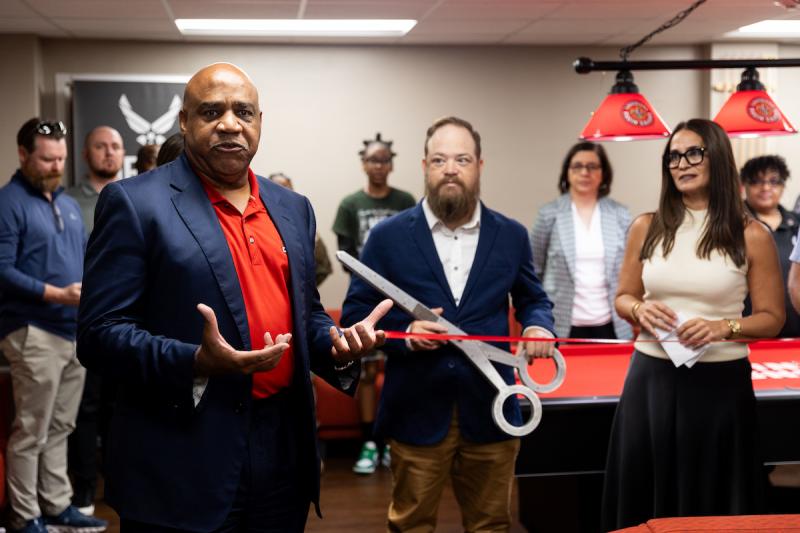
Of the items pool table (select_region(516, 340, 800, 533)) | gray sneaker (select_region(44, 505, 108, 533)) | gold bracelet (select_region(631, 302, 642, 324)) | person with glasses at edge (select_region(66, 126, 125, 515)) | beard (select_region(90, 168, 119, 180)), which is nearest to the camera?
gold bracelet (select_region(631, 302, 642, 324))

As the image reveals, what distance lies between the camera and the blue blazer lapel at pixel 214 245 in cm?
195

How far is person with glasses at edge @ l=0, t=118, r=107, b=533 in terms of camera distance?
→ 13.8 feet

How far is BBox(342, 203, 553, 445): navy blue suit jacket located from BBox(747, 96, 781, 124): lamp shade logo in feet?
4.87

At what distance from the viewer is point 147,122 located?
7.20 metres

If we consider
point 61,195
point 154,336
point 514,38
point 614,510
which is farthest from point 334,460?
point 154,336

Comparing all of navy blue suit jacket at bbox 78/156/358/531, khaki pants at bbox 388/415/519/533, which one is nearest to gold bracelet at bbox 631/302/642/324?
khaki pants at bbox 388/415/519/533

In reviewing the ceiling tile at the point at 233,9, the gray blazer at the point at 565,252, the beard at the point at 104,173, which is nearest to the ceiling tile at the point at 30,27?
the ceiling tile at the point at 233,9

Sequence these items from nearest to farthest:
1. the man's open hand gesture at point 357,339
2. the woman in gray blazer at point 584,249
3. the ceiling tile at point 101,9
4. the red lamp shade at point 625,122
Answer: the man's open hand gesture at point 357,339, the red lamp shade at point 625,122, the woman in gray blazer at point 584,249, the ceiling tile at point 101,9

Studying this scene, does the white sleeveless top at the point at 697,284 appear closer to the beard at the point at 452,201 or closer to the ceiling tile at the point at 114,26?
the beard at the point at 452,201

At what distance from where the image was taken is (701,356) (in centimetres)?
296

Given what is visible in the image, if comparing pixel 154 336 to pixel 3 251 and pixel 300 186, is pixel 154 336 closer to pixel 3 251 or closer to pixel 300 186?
pixel 3 251

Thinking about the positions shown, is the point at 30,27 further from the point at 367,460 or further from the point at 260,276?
the point at 260,276

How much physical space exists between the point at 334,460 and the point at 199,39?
11.0 feet

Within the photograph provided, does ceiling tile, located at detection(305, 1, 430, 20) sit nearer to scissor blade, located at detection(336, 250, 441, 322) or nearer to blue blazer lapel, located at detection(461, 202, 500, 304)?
blue blazer lapel, located at detection(461, 202, 500, 304)
